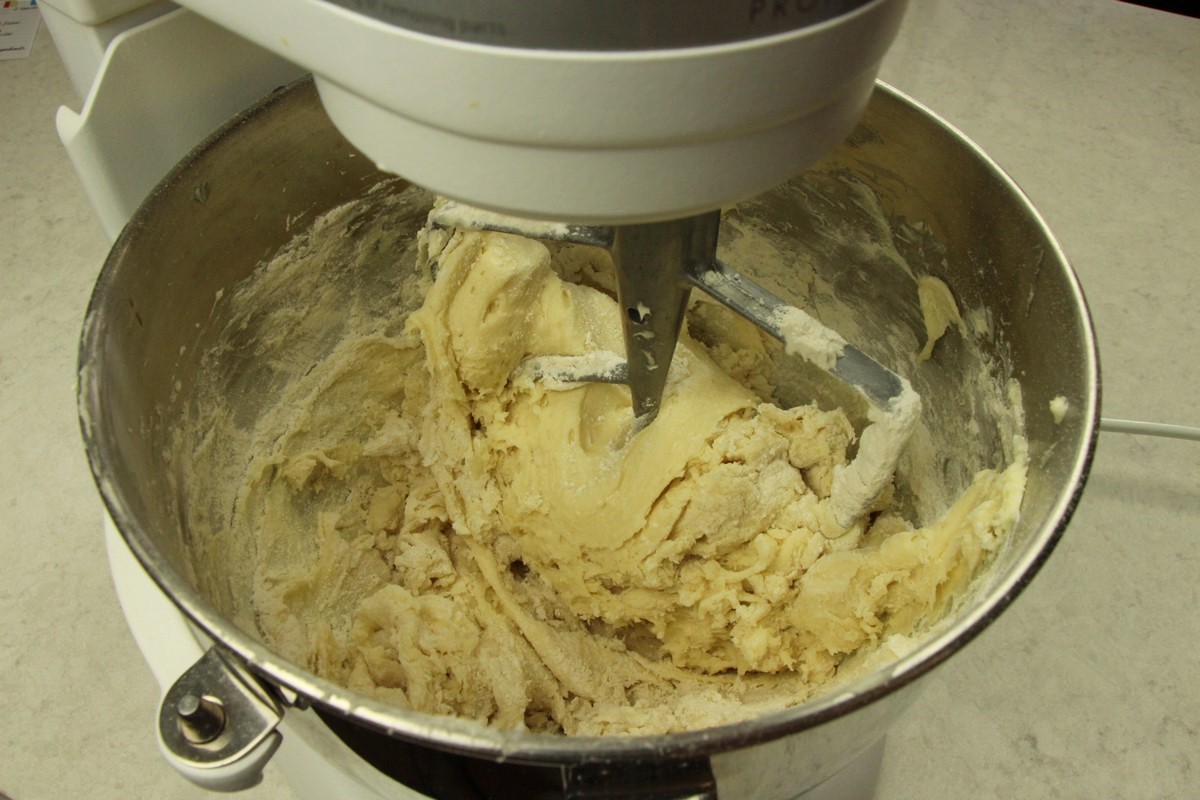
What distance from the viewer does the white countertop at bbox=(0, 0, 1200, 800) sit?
794 mm

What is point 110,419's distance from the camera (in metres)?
0.54

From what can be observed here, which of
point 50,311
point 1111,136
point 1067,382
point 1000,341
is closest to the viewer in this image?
point 1067,382

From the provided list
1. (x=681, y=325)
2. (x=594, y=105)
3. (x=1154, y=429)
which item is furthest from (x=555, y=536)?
(x=1154, y=429)

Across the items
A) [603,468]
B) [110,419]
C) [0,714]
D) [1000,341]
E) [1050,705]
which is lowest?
[1050,705]

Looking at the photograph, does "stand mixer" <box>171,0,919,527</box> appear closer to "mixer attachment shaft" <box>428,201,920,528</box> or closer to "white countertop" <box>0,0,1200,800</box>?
"mixer attachment shaft" <box>428,201,920,528</box>

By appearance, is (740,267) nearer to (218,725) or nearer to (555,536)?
(555,536)

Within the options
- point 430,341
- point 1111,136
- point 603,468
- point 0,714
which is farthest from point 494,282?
point 1111,136

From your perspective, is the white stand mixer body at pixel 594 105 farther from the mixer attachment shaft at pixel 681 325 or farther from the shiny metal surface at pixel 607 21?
the mixer attachment shaft at pixel 681 325

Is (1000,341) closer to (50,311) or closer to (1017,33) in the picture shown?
(1017,33)

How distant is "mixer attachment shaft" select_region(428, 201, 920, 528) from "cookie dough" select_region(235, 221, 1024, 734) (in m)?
0.04

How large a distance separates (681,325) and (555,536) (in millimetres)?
290

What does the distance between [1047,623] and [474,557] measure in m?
0.57

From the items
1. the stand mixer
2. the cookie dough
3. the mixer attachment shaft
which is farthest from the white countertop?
the stand mixer

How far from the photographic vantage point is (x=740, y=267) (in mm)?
914
